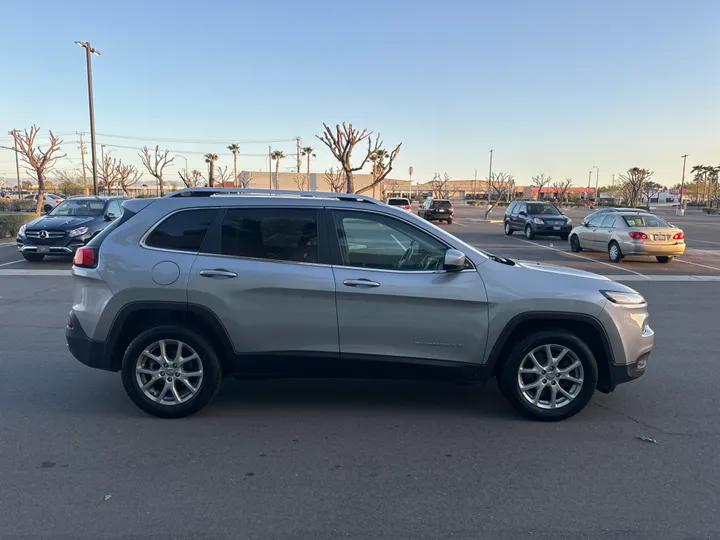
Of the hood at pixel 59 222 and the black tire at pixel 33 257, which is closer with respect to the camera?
the hood at pixel 59 222

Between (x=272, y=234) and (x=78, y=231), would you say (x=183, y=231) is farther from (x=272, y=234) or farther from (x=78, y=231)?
(x=78, y=231)

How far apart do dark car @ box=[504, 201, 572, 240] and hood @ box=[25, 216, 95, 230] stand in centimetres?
1735

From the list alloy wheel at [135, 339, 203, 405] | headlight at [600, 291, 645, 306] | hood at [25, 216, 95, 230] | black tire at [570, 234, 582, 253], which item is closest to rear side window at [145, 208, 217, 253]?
alloy wheel at [135, 339, 203, 405]

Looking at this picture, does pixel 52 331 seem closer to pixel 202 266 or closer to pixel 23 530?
pixel 202 266

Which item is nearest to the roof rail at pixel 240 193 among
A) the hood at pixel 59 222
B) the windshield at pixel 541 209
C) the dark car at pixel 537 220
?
the hood at pixel 59 222

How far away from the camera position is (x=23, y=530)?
10.1 ft

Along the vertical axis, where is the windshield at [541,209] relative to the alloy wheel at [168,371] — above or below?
above

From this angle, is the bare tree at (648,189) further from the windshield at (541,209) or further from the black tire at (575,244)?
the black tire at (575,244)

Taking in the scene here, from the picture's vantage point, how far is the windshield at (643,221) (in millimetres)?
16002

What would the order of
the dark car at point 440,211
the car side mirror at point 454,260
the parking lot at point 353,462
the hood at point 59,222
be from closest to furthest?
the parking lot at point 353,462 → the car side mirror at point 454,260 → the hood at point 59,222 → the dark car at point 440,211

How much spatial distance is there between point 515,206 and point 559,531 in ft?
81.7

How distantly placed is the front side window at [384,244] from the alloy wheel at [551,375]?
42.5 inches

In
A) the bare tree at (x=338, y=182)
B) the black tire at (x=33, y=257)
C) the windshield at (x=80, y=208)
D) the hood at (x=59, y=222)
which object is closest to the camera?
the hood at (x=59, y=222)

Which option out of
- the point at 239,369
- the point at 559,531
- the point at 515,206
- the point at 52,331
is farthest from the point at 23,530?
the point at 515,206
